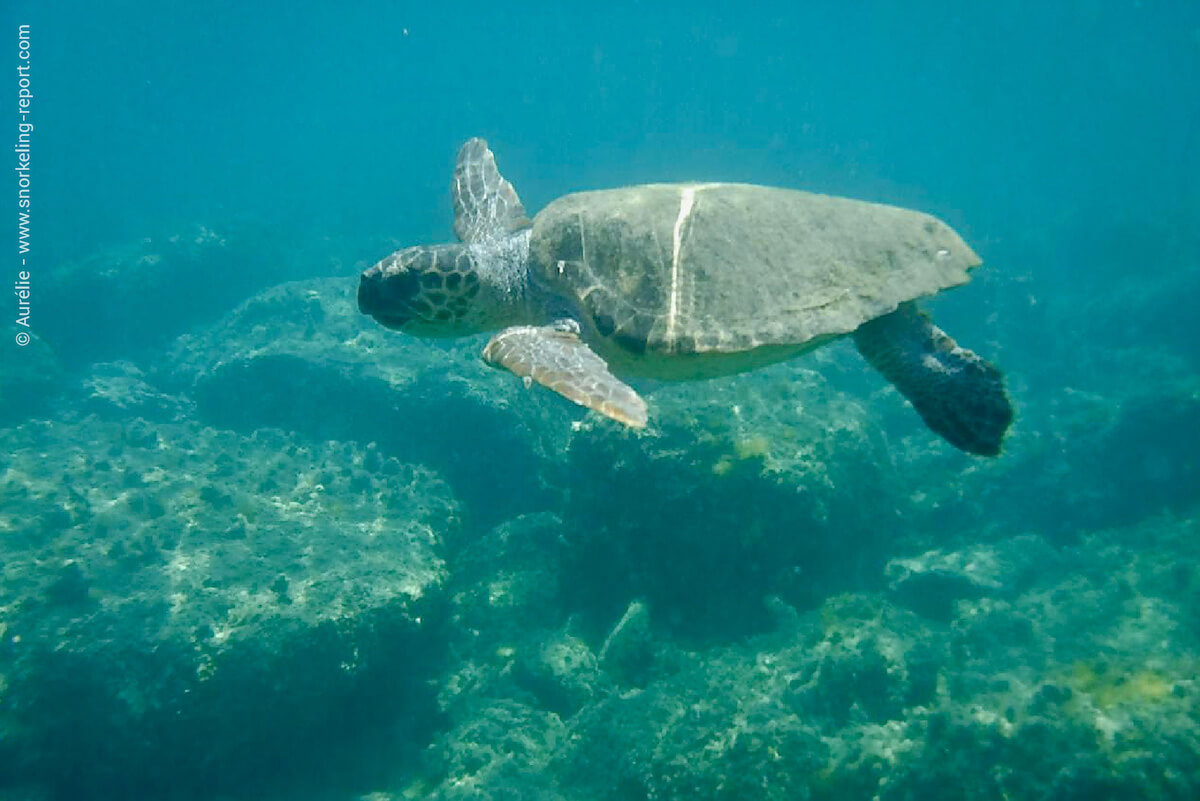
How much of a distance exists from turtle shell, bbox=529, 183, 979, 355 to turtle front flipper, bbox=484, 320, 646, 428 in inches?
11.3

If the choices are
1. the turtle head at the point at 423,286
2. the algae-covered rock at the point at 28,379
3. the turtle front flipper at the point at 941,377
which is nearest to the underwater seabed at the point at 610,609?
the turtle front flipper at the point at 941,377

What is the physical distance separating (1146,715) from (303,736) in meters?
7.93

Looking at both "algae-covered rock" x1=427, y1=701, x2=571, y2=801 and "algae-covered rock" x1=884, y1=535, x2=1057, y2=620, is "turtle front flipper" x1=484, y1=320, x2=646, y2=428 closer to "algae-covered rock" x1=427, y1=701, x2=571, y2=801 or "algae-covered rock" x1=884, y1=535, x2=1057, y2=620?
Result: "algae-covered rock" x1=427, y1=701, x2=571, y2=801

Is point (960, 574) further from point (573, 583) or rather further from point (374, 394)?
point (374, 394)

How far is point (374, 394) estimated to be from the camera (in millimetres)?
12070

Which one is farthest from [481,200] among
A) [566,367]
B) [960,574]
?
[960,574]

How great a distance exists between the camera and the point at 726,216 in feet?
15.1

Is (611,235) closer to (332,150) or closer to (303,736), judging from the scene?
(303,736)

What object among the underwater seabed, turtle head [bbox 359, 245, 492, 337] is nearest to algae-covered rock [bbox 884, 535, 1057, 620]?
the underwater seabed

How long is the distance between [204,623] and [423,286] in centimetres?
489

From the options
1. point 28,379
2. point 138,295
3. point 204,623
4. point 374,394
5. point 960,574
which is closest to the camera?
point 204,623

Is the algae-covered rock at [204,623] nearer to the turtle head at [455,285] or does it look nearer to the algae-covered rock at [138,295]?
the turtle head at [455,285]

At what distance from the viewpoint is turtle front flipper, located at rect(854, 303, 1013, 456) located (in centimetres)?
430

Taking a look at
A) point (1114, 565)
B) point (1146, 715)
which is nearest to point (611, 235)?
point (1146, 715)
